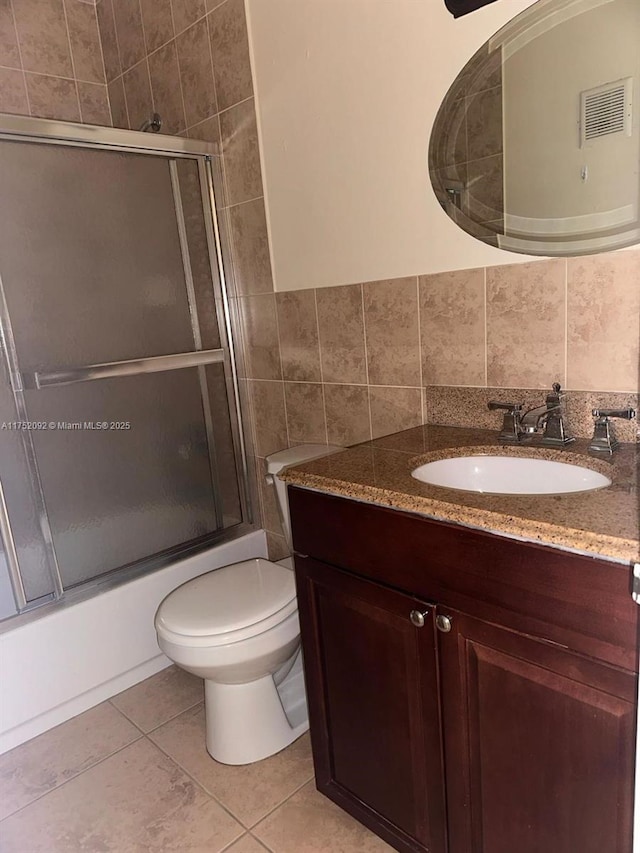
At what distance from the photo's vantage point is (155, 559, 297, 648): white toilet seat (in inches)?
58.9

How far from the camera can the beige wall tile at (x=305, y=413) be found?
6.43ft

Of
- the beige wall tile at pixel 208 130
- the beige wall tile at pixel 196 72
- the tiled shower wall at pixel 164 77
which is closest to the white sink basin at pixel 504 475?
the tiled shower wall at pixel 164 77

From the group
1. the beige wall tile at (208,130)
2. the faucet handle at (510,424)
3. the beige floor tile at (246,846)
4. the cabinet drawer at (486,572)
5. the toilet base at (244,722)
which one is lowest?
the beige floor tile at (246,846)

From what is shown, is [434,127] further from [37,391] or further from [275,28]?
[37,391]

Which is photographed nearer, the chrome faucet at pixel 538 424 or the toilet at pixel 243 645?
the chrome faucet at pixel 538 424

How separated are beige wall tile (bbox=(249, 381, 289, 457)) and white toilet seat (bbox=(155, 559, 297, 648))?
516 millimetres

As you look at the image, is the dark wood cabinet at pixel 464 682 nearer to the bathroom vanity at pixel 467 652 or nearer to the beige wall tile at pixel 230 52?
the bathroom vanity at pixel 467 652

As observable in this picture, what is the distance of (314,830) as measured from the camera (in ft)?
4.63

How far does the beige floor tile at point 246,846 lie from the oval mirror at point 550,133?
1495mm

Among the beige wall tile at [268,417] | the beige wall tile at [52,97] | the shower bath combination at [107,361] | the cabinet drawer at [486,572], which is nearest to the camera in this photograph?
the cabinet drawer at [486,572]

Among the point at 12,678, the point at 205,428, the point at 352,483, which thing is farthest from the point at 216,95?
the point at 12,678

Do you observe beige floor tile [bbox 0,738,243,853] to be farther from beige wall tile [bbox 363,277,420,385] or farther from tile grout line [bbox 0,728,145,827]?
beige wall tile [bbox 363,277,420,385]

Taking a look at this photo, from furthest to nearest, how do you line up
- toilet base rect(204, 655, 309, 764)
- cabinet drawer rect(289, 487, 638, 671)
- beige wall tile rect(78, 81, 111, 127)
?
beige wall tile rect(78, 81, 111, 127), toilet base rect(204, 655, 309, 764), cabinet drawer rect(289, 487, 638, 671)

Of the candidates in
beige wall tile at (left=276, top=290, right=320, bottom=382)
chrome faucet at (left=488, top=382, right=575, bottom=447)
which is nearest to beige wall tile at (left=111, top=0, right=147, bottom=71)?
beige wall tile at (left=276, top=290, right=320, bottom=382)
